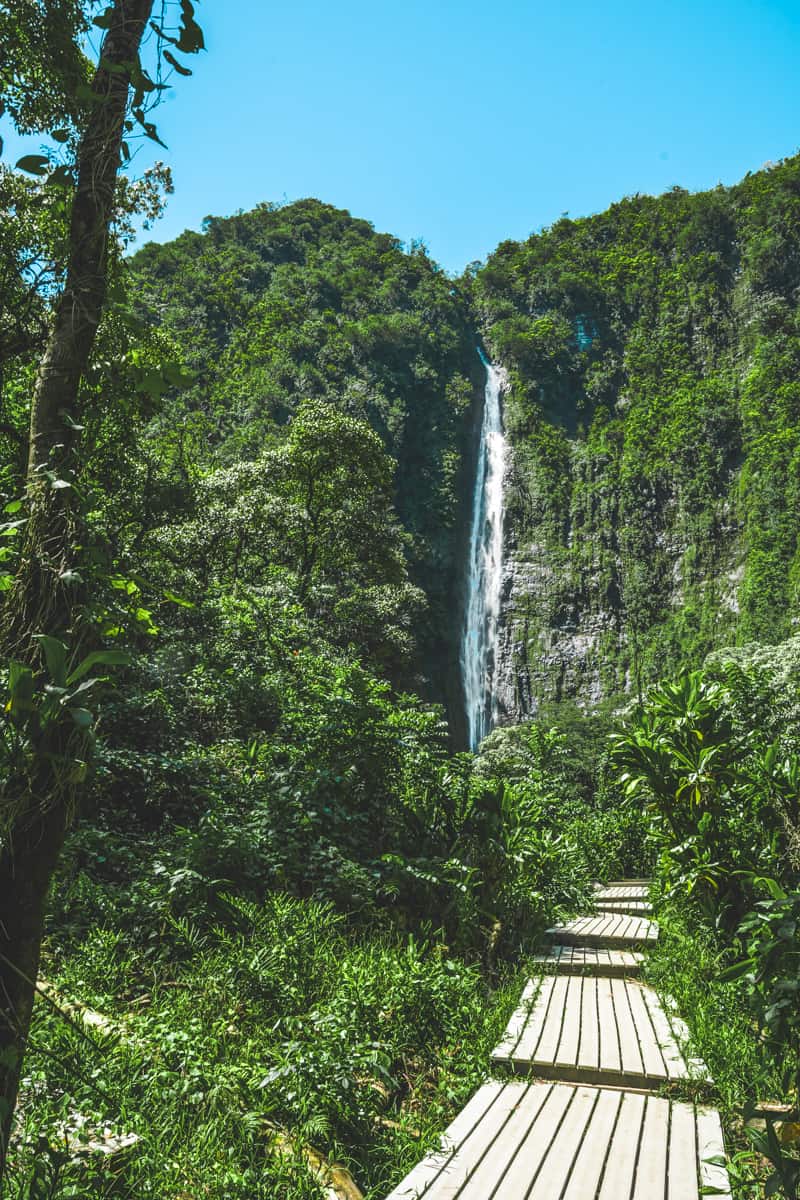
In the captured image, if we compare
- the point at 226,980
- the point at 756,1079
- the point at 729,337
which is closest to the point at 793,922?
the point at 756,1079

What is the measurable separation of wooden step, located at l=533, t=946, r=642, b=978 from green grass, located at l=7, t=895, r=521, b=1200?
2.76ft

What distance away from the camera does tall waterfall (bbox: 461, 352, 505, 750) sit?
→ 3434cm

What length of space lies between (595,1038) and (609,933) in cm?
208

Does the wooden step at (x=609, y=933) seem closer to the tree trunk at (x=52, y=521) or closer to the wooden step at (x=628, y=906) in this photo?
the wooden step at (x=628, y=906)

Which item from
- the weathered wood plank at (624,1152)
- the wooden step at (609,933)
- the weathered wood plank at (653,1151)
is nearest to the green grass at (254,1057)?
the weathered wood plank at (624,1152)

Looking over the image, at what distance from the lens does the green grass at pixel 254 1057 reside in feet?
7.56

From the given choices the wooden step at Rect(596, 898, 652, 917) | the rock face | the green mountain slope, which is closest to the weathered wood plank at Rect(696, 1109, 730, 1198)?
the wooden step at Rect(596, 898, 652, 917)

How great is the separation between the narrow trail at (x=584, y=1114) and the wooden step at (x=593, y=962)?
0.69 feet

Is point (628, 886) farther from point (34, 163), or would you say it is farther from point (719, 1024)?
point (34, 163)

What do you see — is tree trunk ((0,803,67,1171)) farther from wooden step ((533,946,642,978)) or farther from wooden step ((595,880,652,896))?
wooden step ((595,880,652,896))

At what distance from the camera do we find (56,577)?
1.53 m

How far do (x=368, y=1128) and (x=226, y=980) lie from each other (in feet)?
3.30

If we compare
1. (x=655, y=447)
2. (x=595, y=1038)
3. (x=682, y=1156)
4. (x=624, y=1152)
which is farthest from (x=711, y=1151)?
(x=655, y=447)

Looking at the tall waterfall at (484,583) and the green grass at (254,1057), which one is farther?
the tall waterfall at (484,583)
